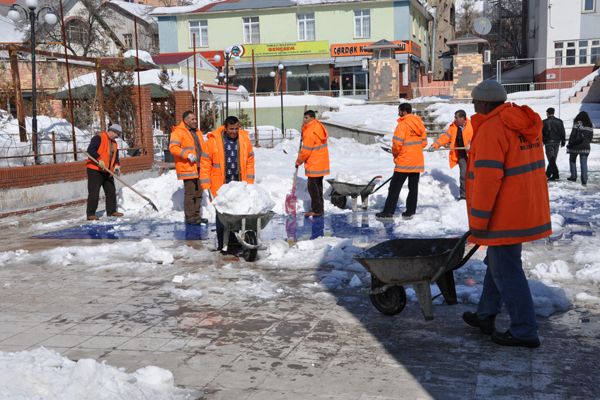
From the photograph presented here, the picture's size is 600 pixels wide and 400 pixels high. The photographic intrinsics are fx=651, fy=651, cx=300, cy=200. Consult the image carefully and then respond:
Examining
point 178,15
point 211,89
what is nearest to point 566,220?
point 211,89

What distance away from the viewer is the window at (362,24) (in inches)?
1780

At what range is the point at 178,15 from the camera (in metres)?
47.6

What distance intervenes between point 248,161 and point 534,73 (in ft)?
122

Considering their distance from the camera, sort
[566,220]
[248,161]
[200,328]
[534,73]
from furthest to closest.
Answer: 1. [534,73]
2. [566,220]
3. [248,161]
4. [200,328]

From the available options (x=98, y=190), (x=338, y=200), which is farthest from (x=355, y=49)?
(x=98, y=190)

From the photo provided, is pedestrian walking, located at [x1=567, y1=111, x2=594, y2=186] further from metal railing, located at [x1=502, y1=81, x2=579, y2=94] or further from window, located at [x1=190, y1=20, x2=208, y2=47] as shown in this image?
window, located at [x1=190, y1=20, x2=208, y2=47]

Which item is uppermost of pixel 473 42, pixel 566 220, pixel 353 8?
pixel 353 8

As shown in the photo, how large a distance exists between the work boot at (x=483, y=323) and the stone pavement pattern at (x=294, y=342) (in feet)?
0.27

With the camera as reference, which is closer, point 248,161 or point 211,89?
point 248,161

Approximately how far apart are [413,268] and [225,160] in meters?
4.03

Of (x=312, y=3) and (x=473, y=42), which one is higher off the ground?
(x=312, y=3)

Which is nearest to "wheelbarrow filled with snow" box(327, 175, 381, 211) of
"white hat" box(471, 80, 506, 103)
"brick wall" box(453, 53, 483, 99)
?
"white hat" box(471, 80, 506, 103)

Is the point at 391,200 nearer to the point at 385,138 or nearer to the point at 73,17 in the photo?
the point at 385,138

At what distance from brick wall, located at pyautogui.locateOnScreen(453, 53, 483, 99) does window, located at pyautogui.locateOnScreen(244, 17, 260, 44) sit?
21.8 m
